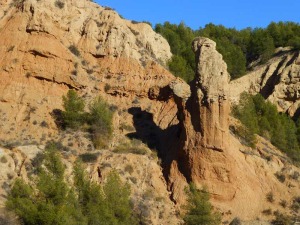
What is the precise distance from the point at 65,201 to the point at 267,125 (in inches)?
1069

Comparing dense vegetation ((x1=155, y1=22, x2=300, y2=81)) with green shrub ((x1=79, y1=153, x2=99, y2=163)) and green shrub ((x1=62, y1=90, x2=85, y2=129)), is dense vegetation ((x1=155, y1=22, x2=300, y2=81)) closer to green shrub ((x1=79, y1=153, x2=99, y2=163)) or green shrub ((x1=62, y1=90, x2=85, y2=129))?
green shrub ((x1=62, y1=90, x2=85, y2=129))

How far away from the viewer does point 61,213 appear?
2725 centimetres

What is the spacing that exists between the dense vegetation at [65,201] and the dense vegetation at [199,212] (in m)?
3.31

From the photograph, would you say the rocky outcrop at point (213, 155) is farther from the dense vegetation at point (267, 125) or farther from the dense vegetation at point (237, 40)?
the dense vegetation at point (237, 40)

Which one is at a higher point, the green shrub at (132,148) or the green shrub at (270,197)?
the green shrub at (132,148)

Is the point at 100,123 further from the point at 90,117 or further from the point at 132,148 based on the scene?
the point at 132,148

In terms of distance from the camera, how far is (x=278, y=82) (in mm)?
64125

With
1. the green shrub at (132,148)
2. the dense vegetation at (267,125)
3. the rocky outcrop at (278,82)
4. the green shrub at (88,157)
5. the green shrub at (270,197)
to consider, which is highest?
the rocky outcrop at (278,82)

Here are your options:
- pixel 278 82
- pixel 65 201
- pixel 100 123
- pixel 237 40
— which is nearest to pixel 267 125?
pixel 278 82

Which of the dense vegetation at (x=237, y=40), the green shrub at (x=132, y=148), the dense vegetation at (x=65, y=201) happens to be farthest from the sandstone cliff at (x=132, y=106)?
the dense vegetation at (x=237, y=40)

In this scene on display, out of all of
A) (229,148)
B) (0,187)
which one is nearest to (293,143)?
(229,148)

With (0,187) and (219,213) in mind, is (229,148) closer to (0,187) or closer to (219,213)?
(219,213)

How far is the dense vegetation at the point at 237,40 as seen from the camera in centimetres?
6950

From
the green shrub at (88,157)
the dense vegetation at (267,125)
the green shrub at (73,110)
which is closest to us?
the green shrub at (88,157)
